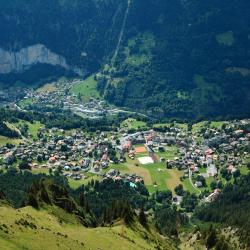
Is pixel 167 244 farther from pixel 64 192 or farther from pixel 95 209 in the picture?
pixel 95 209

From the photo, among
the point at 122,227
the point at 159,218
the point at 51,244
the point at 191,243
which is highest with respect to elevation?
the point at 51,244

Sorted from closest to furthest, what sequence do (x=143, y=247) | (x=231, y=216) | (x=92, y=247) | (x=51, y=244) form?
(x=51, y=244) < (x=92, y=247) < (x=143, y=247) < (x=231, y=216)

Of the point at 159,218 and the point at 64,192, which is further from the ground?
the point at 64,192

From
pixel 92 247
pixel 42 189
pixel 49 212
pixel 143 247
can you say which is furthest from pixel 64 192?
pixel 92 247

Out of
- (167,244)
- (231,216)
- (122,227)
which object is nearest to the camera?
(122,227)

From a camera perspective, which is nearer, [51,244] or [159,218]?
[51,244]

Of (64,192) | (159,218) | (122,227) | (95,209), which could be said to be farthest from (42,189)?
(159,218)
